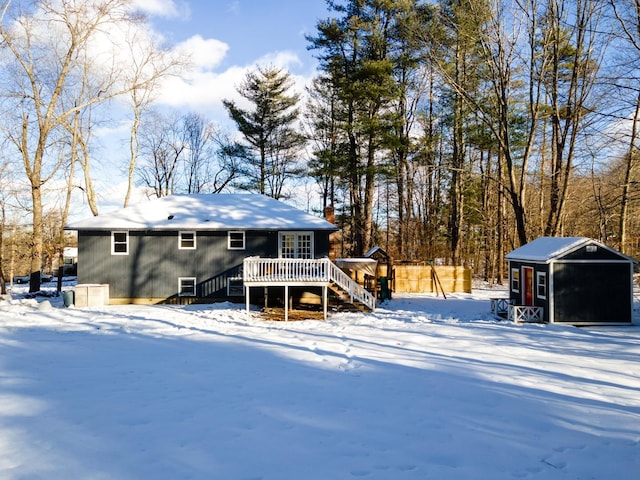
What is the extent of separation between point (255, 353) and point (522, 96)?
23672 mm

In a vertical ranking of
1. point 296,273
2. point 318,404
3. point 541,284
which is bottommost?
point 318,404

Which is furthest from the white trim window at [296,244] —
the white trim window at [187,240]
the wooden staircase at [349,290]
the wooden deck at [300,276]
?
the white trim window at [187,240]

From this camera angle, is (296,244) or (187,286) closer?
(187,286)

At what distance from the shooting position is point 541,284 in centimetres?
1433

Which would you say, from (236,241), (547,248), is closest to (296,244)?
(236,241)

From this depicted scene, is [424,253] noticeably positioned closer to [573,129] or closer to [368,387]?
[573,129]

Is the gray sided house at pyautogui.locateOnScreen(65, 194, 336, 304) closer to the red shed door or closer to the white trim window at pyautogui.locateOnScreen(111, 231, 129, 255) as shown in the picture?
the white trim window at pyautogui.locateOnScreen(111, 231, 129, 255)

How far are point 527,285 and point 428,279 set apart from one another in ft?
29.2

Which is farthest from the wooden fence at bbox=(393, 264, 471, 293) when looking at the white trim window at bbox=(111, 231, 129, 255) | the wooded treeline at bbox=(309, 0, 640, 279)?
the white trim window at bbox=(111, 231, 129, 255)

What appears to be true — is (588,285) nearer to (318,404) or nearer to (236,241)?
(318,404)

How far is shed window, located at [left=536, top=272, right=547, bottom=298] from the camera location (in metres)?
14.1

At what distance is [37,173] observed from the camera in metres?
20.8

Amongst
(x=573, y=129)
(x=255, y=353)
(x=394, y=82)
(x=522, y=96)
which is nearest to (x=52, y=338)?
(x=255, y=353)

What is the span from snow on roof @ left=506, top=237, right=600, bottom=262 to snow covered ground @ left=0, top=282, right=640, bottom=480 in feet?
9.35
